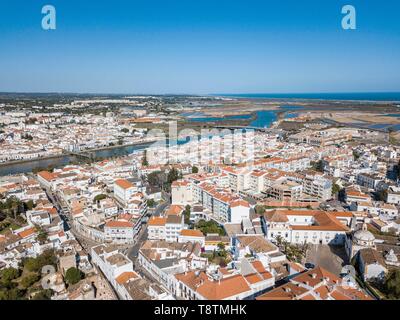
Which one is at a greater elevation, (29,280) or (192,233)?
(192,233)

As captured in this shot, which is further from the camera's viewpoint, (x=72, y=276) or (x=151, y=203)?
(x=151, y=203)

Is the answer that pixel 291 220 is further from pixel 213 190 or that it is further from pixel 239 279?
pixel 239 279

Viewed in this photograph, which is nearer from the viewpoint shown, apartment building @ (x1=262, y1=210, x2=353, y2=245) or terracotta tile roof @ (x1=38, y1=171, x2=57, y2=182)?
apartment building @ (x1=262, y1=210, x2=353, y2=245)

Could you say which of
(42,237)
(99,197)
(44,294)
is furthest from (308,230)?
(99,197)

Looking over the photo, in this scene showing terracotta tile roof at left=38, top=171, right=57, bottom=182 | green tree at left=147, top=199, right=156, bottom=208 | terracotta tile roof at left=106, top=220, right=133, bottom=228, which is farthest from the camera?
terracotta tile roof at left=38, top=171, right=57, bottom=182

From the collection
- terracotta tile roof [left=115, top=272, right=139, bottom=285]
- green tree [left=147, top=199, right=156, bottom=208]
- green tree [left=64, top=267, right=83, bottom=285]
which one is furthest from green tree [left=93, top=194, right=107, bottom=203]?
terracotta tile roof [left=115, top=272, right=139, bottom=285]

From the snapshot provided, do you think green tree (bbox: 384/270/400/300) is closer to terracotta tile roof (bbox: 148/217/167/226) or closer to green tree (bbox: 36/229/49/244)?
terracotta tile roof (bbox: 148/217/167/226)

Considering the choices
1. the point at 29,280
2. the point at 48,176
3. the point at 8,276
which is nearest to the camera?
the point at 29,280

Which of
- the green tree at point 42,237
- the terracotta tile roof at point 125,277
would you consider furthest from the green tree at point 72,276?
the green tree at point 42,237

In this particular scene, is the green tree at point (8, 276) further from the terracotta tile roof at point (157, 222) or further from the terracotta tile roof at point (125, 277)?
the terracotta tile roof at point (157, 222)

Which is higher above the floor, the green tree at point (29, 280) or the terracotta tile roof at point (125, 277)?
the terracotta tile roof at point (125, 277)

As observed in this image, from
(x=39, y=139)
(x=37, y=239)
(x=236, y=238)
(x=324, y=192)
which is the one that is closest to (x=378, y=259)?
(x=236, y=238)

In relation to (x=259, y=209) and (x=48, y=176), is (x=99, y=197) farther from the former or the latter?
(x=259, y=209)
